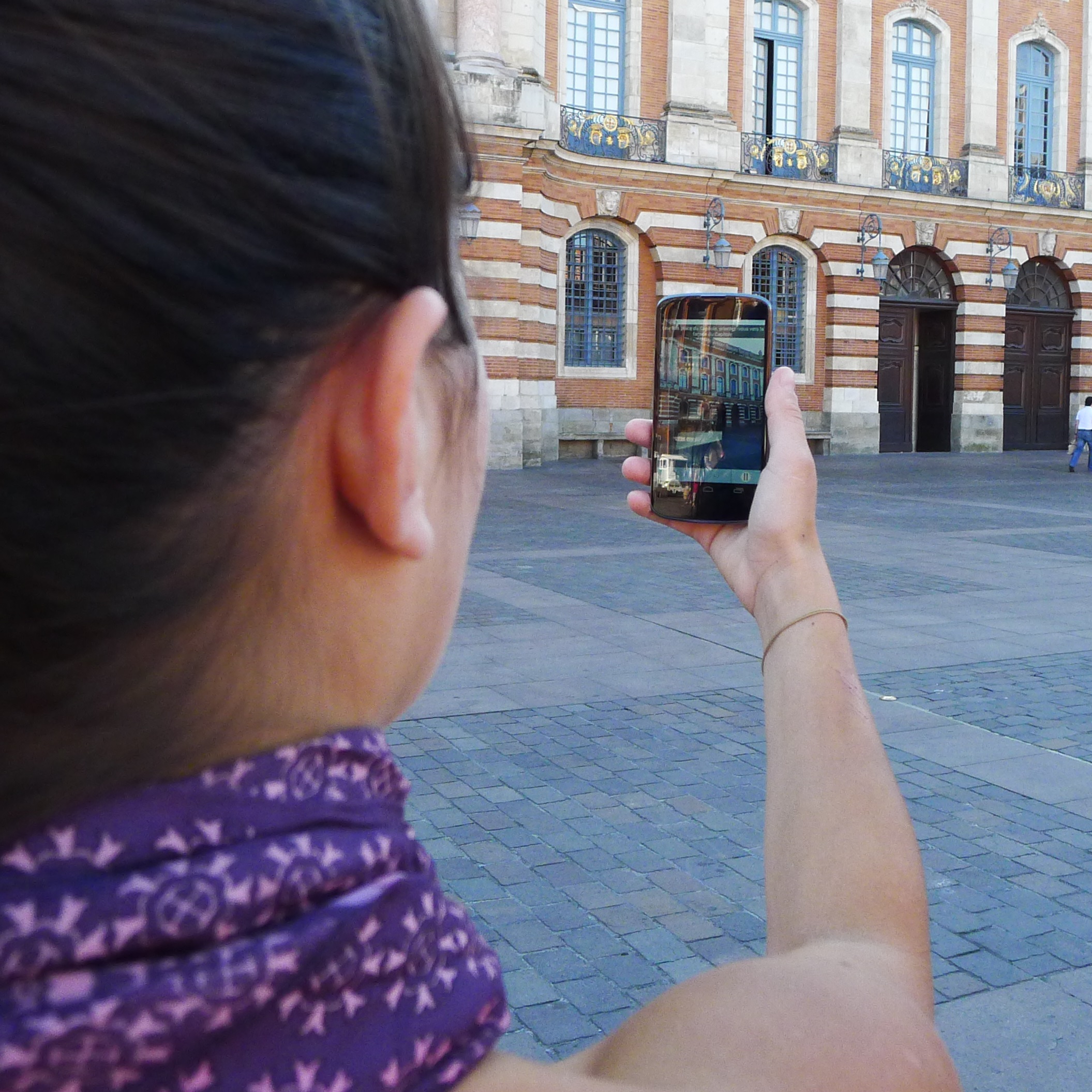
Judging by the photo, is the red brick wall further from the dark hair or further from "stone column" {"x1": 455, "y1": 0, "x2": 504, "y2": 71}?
the dark hair

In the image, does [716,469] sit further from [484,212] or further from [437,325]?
[484,212]

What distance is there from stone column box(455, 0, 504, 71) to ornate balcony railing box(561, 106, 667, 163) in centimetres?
368

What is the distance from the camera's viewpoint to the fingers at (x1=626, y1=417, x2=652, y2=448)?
5.13 ft

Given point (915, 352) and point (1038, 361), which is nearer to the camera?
point (915, 352)

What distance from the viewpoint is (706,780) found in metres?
4.86

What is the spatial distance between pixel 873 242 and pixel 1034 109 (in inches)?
239

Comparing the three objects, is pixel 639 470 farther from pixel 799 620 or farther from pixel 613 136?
pixel 613 136

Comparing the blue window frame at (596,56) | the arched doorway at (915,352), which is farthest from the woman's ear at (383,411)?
the arched doorway at (915,352)

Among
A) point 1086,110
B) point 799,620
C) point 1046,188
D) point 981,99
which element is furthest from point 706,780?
point 1086,110

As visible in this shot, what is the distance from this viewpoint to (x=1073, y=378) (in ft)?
104

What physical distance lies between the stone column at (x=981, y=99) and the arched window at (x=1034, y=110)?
113cm

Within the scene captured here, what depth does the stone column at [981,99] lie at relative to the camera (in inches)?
1148

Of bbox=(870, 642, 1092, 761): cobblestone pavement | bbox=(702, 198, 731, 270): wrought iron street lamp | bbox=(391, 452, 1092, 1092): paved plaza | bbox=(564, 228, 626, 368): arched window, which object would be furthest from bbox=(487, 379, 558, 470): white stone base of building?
bbox=(870, 642, 1092, 761): cobblestone pavement

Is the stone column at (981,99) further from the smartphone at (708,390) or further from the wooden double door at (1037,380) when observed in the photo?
the smartphone at (708,390)
